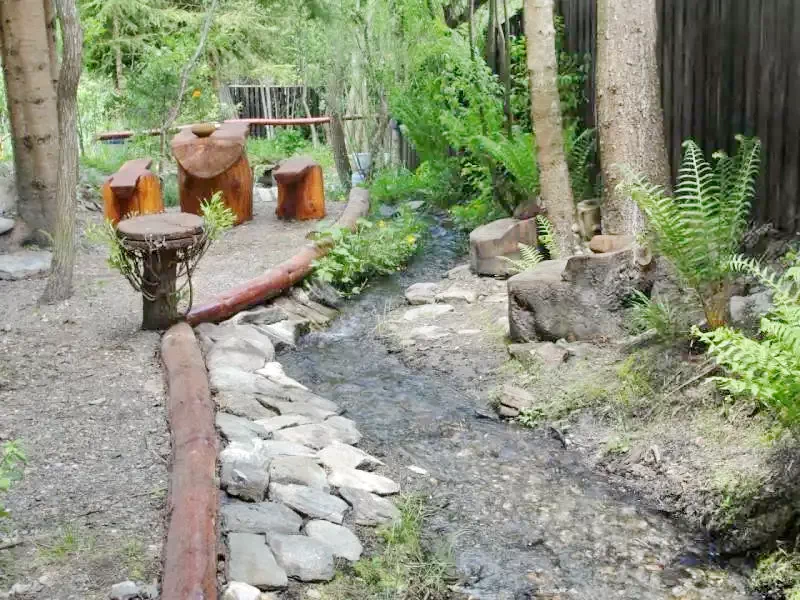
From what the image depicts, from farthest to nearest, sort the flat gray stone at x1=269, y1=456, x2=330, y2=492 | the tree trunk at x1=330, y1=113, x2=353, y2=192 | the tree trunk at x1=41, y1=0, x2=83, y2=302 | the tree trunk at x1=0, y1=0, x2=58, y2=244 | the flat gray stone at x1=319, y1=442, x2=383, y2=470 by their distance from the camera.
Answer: the tree trunk at x1=330, y1=113, x2=353, y2=192, the tree trunk at x1=0, y1=0, x2=58, y2=244, the tree trunk at x1=41, y1=0, x2=83, y2=302, the flat gray stone at x1=319, y1=442, x2=383, y2=470, the flat gray stone at x1=269, y1=456, x2=330, y2=492

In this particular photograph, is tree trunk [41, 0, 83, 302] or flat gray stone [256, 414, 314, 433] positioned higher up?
tree trunk [41, 0, 83, 302]

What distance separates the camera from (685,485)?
4.59m

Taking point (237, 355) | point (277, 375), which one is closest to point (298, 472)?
point (277, 375)

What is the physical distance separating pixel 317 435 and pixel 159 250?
169 cm

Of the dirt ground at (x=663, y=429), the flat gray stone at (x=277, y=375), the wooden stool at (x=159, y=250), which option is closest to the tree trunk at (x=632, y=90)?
the dirt ground at (x=663, y=429)

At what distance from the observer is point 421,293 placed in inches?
326

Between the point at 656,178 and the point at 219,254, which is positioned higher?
the point at 656,178

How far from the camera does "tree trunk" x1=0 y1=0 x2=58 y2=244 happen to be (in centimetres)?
854

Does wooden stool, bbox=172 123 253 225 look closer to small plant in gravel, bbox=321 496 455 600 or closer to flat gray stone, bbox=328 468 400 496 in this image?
flat gray stone, bbox=328 468 400 496

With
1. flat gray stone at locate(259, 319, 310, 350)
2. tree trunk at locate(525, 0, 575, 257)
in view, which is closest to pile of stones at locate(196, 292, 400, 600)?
flat gray stone at locate(259, 319, 310, 350)

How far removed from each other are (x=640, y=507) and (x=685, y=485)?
233 millimetres

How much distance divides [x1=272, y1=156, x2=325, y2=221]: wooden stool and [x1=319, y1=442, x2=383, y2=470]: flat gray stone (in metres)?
5.82

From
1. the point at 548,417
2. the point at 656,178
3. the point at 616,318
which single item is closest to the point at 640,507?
the point at 548,417

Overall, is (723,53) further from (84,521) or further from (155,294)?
(84,521)
